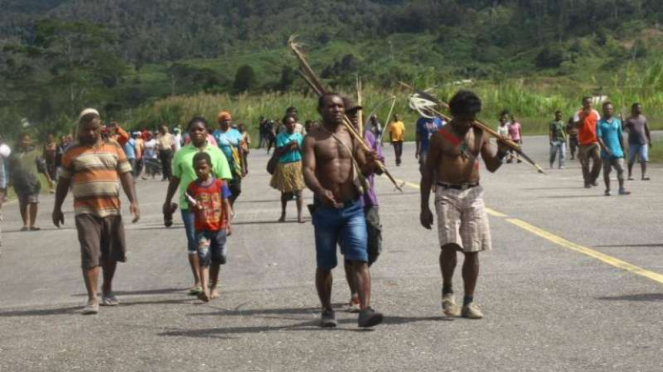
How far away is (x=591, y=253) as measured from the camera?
13430 mm

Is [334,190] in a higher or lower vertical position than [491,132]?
→ lower

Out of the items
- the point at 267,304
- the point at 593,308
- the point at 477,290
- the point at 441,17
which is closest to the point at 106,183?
the point at 267,304

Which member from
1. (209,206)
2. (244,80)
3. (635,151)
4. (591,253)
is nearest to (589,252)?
(591,253)

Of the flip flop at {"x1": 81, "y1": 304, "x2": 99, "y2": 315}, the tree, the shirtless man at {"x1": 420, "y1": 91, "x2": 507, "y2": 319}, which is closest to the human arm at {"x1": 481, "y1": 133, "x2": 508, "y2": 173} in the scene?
the shirtless man at {"x1": 420, "y1": 91, "x2": 507, "y2": 319}

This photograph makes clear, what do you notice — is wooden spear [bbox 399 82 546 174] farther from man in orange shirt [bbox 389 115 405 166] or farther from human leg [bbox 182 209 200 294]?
man in orange shirt [bbox 389 115 405 166]

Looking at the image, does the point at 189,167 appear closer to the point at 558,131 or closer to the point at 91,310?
the point at 91,310

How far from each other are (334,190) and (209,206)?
7.36 ft

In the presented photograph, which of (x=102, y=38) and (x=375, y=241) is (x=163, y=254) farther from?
(x=102, y=38)

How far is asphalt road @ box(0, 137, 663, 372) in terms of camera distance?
27.5 feet

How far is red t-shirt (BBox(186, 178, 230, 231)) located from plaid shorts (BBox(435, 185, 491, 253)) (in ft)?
8.21

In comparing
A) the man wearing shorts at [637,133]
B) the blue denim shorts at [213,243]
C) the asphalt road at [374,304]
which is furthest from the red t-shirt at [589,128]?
the blue denim shorts at [213,243]

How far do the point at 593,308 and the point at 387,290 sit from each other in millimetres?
2126

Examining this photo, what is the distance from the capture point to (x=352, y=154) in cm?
967

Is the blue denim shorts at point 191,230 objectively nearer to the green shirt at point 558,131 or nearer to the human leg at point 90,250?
the human leg at point 90,250
